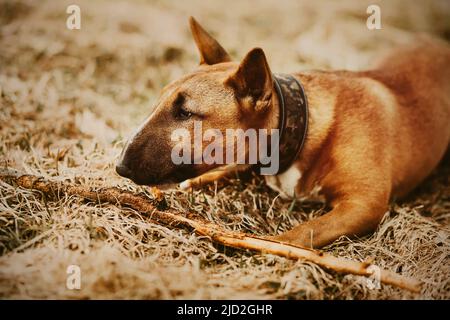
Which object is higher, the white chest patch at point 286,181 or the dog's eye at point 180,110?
the dog's eye at point 180,110

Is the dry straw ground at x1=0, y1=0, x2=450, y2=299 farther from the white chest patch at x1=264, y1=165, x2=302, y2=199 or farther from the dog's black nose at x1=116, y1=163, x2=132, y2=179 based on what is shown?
the dog's black nose at x1=116, y1=163, x2=132, y2=179

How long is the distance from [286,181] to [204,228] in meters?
0.82

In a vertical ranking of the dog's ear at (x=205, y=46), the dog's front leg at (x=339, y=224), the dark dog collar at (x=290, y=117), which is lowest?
the dog's front leg at (x=339, y=224)

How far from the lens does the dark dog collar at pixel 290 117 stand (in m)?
3.03

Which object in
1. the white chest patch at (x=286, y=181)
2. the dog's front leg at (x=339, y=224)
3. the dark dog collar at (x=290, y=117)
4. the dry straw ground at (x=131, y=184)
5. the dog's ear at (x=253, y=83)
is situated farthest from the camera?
the white chest patch at (x=286, y=181)

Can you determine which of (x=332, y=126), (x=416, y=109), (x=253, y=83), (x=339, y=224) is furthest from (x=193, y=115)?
(x=416, y=109)

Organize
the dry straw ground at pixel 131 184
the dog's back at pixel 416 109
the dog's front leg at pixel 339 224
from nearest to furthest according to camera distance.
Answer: the dry straw ground at pixel 131 184 < the dog's front leg at pixel 339 224 < the dog's back at pixel 416 109

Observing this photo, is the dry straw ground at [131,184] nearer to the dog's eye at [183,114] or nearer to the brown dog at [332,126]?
the brown dog at [332,126]

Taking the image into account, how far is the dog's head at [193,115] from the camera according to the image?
280 centimetres

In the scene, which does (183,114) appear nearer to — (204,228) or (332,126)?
(204,228)

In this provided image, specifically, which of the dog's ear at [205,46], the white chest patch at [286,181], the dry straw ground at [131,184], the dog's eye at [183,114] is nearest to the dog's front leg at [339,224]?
the dry straw ground at [131,184]

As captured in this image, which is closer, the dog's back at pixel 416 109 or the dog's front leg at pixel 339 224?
the dog's front leg at pixel 339 224

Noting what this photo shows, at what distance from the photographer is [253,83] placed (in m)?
2.87

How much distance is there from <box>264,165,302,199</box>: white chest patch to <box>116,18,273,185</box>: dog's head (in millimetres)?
477
